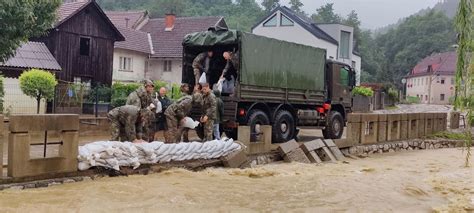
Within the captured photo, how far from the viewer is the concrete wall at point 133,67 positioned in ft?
120

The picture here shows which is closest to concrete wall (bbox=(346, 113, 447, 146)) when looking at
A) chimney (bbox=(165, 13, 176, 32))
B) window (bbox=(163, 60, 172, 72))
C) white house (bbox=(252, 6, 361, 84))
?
white house (bbox=(252, 6, 361, 84))

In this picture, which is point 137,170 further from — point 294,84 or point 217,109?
point 294,84

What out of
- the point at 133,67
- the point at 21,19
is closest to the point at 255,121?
the point at 21,19

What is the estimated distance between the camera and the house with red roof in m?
37.1

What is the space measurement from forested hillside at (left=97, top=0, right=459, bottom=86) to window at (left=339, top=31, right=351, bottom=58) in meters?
24.4

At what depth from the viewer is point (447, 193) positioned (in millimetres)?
11391

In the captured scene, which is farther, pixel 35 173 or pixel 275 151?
pixel 275 151

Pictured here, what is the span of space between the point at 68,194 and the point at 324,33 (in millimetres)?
36949

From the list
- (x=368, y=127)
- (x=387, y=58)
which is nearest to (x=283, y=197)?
(x=368, y=127)

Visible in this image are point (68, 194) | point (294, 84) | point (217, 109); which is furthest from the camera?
point (294, 84)

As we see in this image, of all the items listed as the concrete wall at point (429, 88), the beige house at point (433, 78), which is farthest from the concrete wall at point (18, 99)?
the concrete wall at point (429, 88)

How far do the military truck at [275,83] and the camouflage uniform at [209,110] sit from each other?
1.24 m

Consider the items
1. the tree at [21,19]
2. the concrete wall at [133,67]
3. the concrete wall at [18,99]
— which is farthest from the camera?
the concrete wall at [133,67]

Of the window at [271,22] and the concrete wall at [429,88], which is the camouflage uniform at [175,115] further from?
the concrete wall at [429,88]
